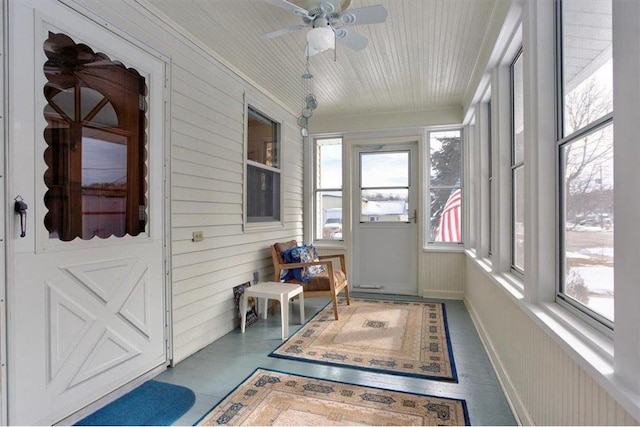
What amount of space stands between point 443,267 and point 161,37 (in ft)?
13.8

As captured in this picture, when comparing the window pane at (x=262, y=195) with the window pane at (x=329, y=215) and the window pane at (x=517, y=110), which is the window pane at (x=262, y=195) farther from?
the window pane at (x=517, y=110)

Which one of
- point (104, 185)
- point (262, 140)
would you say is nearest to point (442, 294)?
point (262, 140)

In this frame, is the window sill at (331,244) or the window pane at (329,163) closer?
the window sill at (331,244)

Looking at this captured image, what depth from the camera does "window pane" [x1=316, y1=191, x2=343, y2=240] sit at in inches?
206

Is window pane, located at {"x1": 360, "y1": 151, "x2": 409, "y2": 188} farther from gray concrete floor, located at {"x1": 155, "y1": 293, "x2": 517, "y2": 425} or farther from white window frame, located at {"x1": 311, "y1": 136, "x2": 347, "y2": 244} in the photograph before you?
gray concrete floor, located at {"x1": 155, "y1": 293, "x2": 517, "y2": 425}

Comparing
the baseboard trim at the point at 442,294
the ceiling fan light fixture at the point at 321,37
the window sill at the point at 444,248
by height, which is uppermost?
the ceiling fan light fixture at the point at 321,37

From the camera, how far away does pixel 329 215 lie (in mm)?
5305

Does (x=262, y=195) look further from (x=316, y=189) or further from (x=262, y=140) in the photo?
(x=316, y=189)

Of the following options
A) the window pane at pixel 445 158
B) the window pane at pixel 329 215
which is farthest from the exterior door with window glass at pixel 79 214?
the window pane at pixel 445 158

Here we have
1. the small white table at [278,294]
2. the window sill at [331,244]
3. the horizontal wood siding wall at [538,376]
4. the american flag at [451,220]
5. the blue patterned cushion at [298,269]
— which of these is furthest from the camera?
the window sill at [331,244]

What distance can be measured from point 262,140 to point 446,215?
2790mm

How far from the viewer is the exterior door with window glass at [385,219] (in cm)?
496

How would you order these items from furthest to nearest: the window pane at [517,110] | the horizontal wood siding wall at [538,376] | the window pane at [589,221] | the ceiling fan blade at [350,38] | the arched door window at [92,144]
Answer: the window pane at [517,110] → the ceiling fan blade at [350,38] → the arched door window at [92,144] → the window pane at [589,221] → the horizontal wood siding wall at [538,376]

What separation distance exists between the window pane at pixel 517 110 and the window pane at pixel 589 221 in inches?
33.9
